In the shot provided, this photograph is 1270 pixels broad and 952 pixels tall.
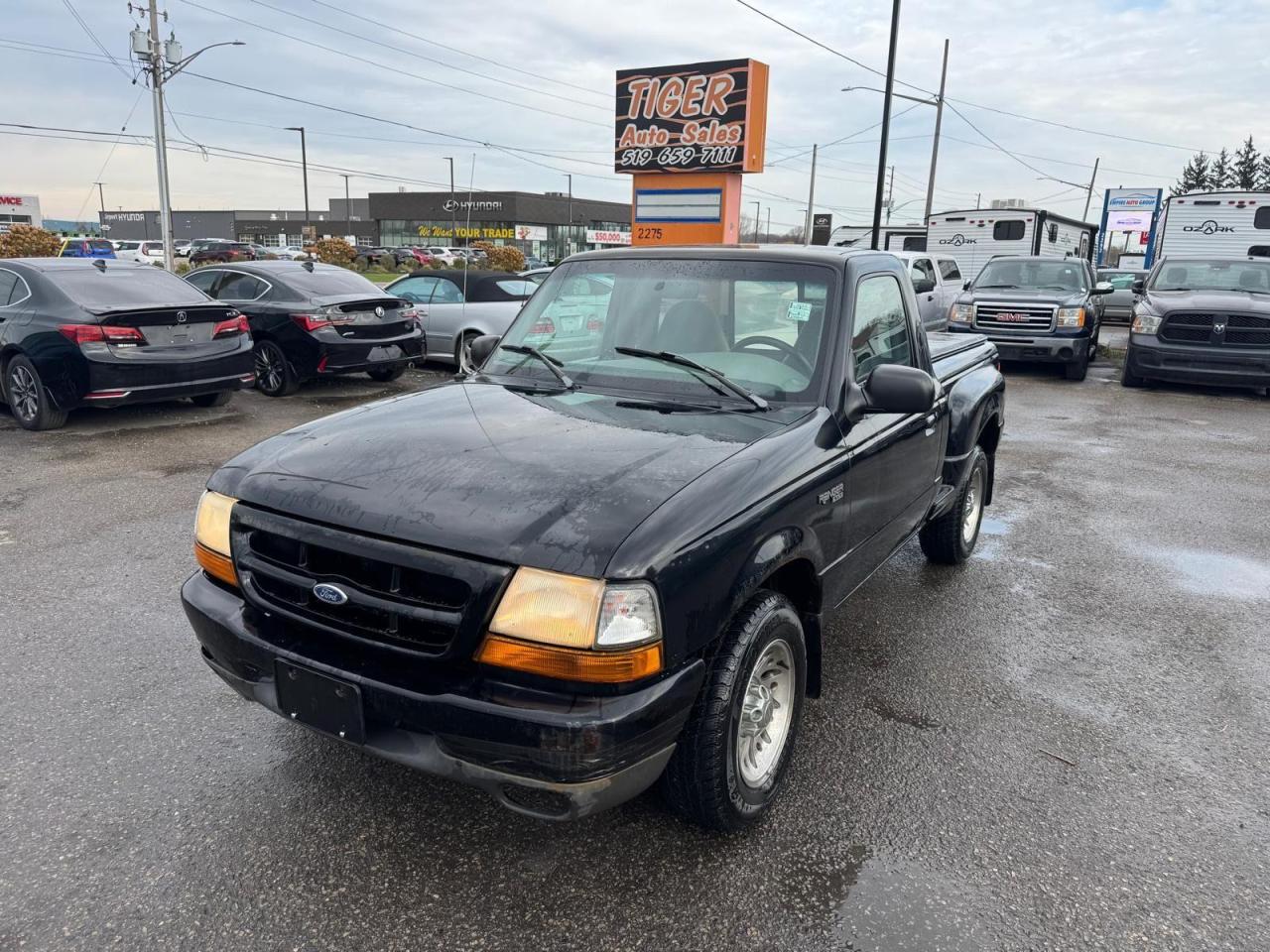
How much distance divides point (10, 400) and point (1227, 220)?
20.6 m

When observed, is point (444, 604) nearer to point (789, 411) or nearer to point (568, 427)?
point (568, 427)

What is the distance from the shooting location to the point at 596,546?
2.09 m

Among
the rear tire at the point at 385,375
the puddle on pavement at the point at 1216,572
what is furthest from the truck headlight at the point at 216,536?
the rear tire at the point at 385,375

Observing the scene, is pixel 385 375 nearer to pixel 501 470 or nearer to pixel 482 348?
pixel 482 348

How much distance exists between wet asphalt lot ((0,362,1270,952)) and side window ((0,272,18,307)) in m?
4.55

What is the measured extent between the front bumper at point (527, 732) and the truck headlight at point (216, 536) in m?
0.49

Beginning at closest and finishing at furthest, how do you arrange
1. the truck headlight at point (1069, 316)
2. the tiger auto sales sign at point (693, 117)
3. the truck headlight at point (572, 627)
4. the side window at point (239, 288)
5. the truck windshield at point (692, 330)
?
1. the truck headlight at point (572, 627)
2. the truck windshield at point (692, 330)
3. the side window at point (239, 288)
4. the truck headlight at point (1069, 316)
5. the tiger auto sales sign at point (693, 117)

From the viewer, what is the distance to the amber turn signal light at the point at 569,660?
208 centimetres

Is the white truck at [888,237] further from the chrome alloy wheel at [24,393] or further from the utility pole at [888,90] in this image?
the chrome alloy wheel at [24,393]

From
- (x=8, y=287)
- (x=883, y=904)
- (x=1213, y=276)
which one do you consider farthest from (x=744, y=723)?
(x=1213, y=276)

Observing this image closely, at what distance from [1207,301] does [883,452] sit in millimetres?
10894

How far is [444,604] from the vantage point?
7.15 ft

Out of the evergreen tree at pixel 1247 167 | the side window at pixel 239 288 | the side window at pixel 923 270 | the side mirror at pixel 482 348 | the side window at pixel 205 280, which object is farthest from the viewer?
the evergreen tree at pixel 1247 167

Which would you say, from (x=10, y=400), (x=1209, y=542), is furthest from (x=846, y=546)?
(x=10, y=400)
